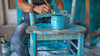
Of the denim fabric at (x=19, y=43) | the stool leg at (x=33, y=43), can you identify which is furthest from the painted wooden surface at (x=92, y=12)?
the stool leg at (x=33, y=43)

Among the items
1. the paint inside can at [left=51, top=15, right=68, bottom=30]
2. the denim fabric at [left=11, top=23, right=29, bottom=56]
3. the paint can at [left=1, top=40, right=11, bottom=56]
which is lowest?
the paint can at [left=1, top=40, right=11, bottom=56]

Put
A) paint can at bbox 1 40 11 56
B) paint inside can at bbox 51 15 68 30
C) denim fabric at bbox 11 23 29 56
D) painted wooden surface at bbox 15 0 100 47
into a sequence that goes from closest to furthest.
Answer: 1. paint inside can at bbox 51 15 68 30
2. denim fabric at bbox 11 23 29 56
3. paint can at bbox 1 40 11 56
4. painted wooden surface at bbox 15 0 100 47

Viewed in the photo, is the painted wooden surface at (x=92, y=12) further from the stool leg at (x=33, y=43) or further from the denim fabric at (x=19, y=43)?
the stool leg at (x=33, y=43)

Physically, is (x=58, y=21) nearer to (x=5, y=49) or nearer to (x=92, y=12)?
(x=5, y=49)

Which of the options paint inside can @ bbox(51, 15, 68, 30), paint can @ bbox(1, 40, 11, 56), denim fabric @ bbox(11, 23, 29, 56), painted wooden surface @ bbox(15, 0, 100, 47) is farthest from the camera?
painted wooden surface @ bbox(15, 0, 100, 47)

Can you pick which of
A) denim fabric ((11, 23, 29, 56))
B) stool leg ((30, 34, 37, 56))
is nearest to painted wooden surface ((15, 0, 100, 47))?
denim fabric ((11, 23, 29, 56))

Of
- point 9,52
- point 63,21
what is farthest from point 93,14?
point 9,52

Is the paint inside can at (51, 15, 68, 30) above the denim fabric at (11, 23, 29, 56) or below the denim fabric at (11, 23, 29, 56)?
above

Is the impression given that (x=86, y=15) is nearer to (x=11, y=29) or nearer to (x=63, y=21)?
(x=63, y=21)

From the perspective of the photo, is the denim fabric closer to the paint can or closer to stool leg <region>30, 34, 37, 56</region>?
stool leg <region>30, 34, 37, 56</region>

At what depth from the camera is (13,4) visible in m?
5.27

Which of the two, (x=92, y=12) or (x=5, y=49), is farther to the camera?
(x=92, y=12)

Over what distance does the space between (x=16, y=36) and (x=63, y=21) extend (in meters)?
0.63

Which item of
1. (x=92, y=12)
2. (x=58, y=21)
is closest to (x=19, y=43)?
(x=58, y=21)
